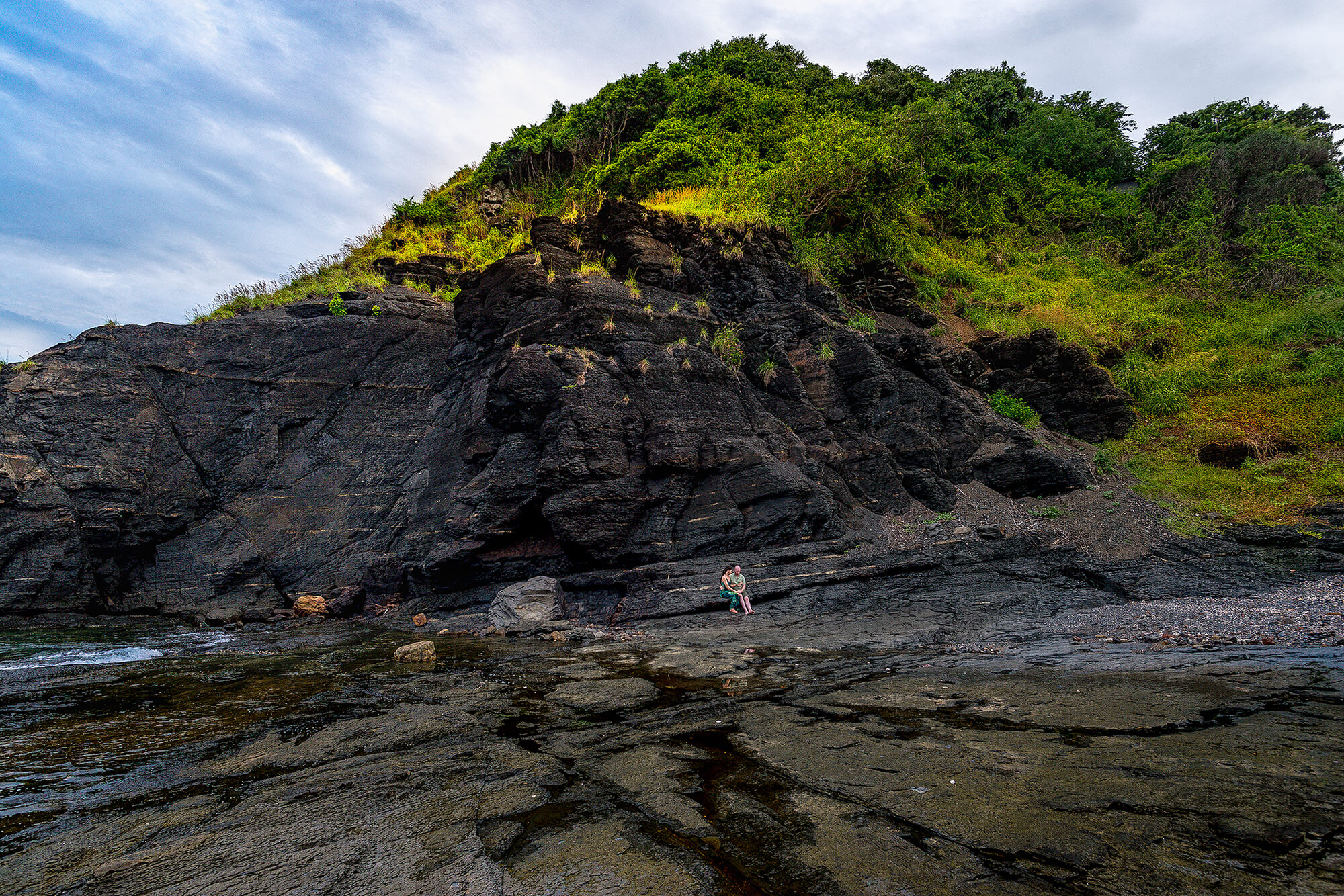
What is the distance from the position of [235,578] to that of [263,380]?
680 centimetres

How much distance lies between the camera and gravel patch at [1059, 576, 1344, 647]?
7.19 metres

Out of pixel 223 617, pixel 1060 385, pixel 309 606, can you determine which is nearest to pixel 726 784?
pixel 309 606

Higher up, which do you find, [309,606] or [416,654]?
[416,654]

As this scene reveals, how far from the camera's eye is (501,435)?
15.5 metres

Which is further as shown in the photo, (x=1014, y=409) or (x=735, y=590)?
(x=1014, y=409)

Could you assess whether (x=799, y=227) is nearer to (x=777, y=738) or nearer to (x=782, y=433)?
(x=782, y=433)

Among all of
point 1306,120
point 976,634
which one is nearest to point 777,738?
point 976,634

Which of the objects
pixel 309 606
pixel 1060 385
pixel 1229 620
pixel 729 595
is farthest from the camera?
pixel 1060 385

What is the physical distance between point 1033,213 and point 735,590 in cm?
2711

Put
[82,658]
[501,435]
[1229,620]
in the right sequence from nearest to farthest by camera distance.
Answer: [1229,620], [82,658], [501,435]

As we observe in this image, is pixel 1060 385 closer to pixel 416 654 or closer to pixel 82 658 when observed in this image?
pixel 416 654

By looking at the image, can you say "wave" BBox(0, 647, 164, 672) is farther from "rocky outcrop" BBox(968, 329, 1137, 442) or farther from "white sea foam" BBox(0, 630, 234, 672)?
"rocky outcrop" BBox(968, 329, 1137, 442)

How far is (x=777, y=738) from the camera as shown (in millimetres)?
4637

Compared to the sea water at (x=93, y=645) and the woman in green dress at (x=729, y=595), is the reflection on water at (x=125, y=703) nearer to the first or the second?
the sea water at (x=93, y=645)
